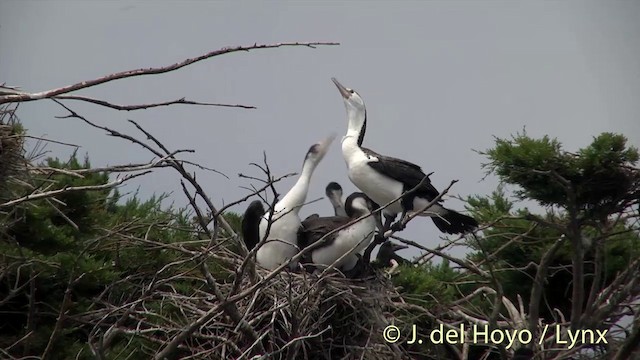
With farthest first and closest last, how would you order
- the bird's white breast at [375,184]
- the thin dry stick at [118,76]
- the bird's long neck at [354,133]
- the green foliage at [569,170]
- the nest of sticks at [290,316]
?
the bird's long neck at [354,133]
the bird's white breast at [375,184]
the green foliage at [569,170]
the nest of sticks at [290,316]
the thin dry stick at [118,76]

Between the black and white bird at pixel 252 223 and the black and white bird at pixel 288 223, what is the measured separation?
0.03m

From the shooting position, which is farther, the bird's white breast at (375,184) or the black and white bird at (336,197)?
the black and white bird at (336,197)

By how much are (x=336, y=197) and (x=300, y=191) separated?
903 millimetres

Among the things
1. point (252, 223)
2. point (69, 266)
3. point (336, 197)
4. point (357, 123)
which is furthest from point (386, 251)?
point (69, 266)

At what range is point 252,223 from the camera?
6051mm

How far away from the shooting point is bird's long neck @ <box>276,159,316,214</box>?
19.5ft

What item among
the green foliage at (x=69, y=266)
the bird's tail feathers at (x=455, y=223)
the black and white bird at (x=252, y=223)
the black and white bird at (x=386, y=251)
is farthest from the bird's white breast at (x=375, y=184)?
the green foliage at (x=69, y=266)

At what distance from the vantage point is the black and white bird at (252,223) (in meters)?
6.04

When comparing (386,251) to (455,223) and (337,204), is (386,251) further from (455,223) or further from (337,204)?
(337,204)

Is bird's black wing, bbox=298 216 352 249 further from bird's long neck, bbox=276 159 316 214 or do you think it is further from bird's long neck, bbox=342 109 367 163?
bird's long neck, bbox=342 109 367 163

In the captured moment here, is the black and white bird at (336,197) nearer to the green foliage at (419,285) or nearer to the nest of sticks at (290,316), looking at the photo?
the green foliage at (419,285)

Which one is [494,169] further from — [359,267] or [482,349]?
[482,349]

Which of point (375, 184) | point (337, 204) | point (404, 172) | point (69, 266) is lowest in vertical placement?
point (69, 266)

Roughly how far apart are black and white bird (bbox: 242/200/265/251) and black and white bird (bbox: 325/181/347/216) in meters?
0.84
